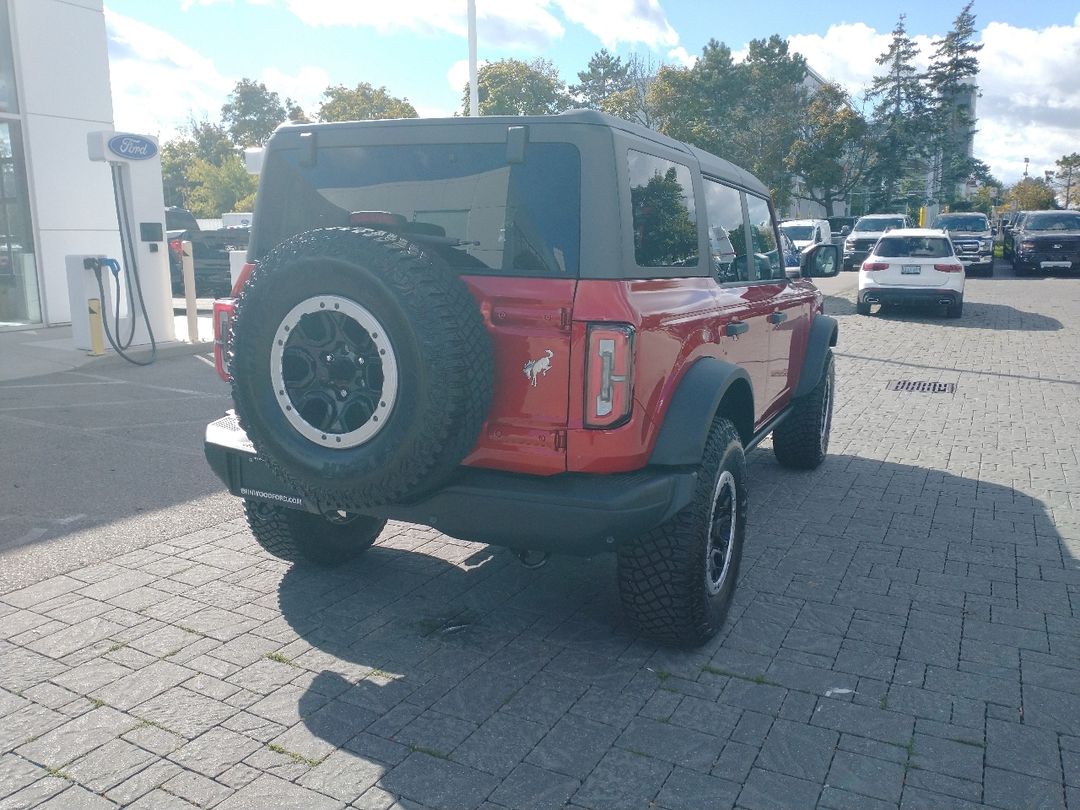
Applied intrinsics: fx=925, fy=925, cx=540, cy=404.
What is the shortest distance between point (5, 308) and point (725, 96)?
4696cm

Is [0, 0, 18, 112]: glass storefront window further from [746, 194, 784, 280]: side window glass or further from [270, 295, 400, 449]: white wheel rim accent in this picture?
[270, 295, 400, 449]: white wheel rim accent

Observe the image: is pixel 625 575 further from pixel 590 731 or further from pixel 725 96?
pixel 725 96

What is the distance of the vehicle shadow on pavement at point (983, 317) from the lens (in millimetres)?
15953

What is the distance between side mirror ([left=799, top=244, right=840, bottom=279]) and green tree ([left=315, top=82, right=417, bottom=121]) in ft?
160

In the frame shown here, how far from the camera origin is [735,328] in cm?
433

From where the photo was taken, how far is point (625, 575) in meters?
3.74

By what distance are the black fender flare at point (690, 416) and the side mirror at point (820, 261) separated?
2788 mm

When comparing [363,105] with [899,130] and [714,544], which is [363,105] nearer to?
[899,130]

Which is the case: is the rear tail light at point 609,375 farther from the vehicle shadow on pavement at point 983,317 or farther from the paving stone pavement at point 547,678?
the vehicle shadow on pavement at point 983,317

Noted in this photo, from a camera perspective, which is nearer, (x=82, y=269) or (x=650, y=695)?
(x=650, y=695)

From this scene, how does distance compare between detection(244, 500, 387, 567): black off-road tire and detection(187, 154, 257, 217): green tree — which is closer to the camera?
detection(244, 500, 387, 567): black off-road tire

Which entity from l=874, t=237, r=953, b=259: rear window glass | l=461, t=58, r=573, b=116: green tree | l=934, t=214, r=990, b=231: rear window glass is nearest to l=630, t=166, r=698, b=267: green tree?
l=874, t=237, r=953, b=259: rear window glass

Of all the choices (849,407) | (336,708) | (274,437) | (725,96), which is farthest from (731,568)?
(725,96)

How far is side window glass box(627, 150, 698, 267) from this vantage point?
3643 mm
